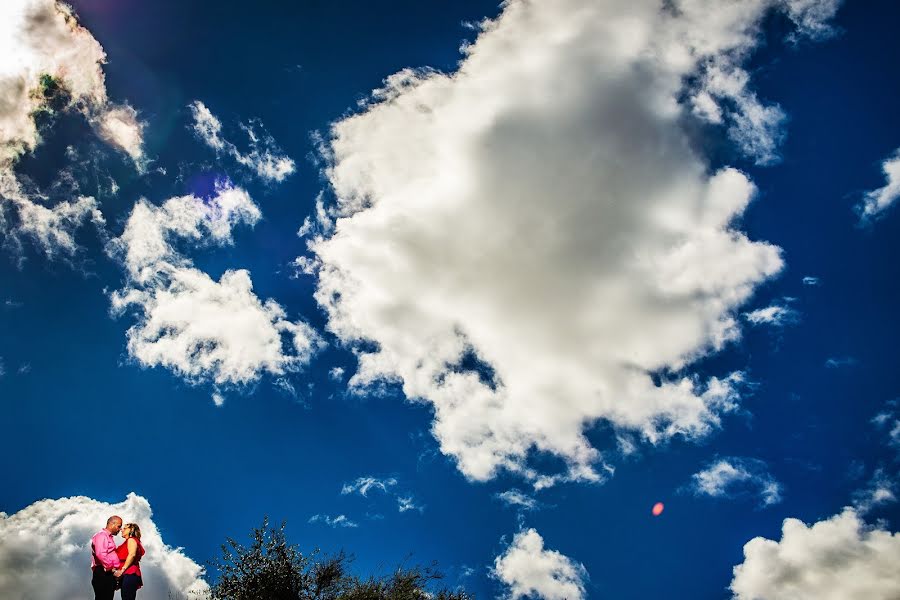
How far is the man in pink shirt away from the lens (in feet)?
28.7

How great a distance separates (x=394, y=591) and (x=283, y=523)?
7595mm

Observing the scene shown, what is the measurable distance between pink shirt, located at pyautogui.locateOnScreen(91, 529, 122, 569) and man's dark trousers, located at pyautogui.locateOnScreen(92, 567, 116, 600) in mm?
117

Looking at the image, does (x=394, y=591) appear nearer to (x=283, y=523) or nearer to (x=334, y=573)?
(x=334, y=573)

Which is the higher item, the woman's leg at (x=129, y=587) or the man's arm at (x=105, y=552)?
the man's arm at (x=105, y=552)

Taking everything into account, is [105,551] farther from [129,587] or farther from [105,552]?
[129,587]

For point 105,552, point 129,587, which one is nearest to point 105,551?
point 105,552

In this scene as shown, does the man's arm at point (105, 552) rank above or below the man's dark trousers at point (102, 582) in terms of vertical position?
above

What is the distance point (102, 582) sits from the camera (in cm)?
874

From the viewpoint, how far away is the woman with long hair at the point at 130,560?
877 centimetres

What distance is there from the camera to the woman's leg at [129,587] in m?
8.70

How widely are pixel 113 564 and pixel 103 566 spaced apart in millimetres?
164

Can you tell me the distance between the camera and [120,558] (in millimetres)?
8922

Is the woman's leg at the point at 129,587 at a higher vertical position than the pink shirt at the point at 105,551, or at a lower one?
lower

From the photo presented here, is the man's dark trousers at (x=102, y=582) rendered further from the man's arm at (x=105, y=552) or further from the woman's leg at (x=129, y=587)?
the woman's leg at (x=129, y=587)
